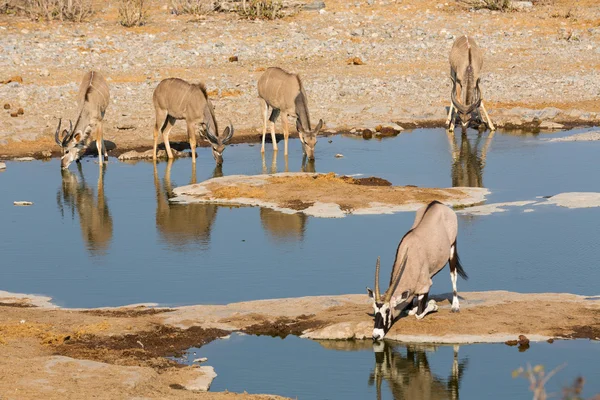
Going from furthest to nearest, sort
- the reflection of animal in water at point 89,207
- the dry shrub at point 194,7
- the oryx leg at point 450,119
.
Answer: the dry shrub at point 194,7 → the oryx leg at point 450,119 → the reflection of animal in water at point 89,207

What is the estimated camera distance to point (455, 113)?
2905 centimetres

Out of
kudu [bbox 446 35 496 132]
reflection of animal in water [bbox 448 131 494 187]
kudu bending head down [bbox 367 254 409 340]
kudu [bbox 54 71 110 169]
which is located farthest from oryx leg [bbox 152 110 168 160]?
kudu bending head down [bbox 367 254 409 340]

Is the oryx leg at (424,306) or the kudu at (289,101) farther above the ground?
the kudu at (289,101)

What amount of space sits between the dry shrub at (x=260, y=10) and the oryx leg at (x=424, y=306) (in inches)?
1138

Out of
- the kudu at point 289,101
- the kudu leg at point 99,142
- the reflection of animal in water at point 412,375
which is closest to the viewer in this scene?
the reflection of animal in water at point 412,375

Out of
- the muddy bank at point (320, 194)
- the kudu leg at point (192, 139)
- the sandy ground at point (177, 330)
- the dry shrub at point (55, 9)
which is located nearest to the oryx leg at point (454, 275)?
the sandy ground at point (177, 330)

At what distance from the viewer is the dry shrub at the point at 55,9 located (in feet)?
130

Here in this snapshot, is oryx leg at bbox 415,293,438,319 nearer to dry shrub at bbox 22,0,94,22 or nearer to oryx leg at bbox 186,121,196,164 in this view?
oryx leg at bbox 186,121,196,164

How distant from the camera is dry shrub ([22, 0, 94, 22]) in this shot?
39688 mm

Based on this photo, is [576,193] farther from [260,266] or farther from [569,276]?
[260,266]

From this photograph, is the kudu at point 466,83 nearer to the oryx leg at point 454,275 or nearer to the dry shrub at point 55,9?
the oryx leg at point 454,275

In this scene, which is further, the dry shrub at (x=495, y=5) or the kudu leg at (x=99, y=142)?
the dry shrub at (x=495, y=5)

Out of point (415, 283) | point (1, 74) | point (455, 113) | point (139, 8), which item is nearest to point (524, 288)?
point (415, 283)

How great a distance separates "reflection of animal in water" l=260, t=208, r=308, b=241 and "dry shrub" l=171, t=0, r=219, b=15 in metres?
22.4
